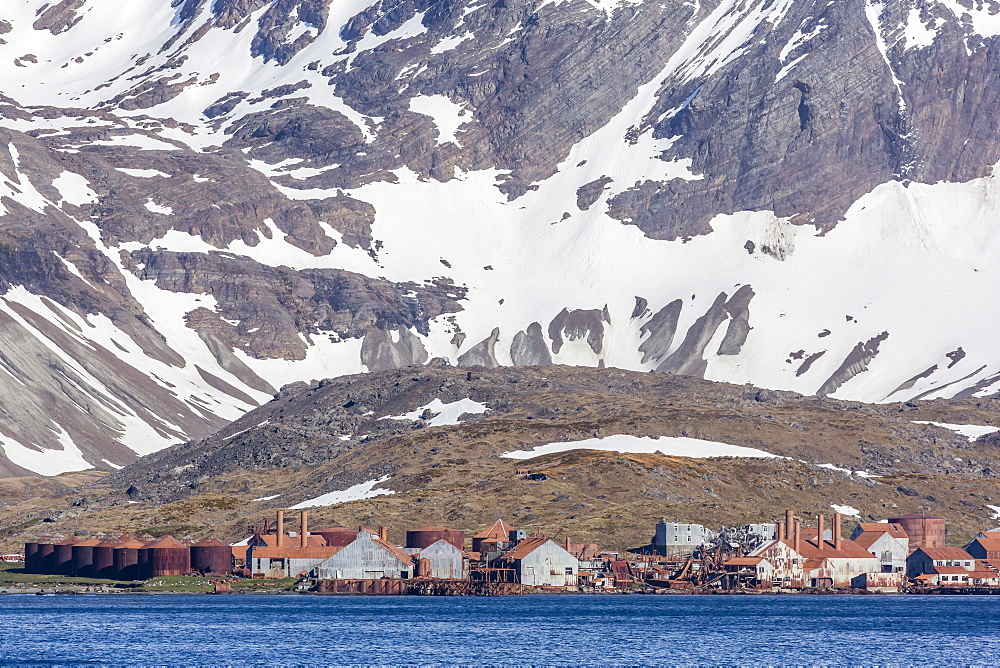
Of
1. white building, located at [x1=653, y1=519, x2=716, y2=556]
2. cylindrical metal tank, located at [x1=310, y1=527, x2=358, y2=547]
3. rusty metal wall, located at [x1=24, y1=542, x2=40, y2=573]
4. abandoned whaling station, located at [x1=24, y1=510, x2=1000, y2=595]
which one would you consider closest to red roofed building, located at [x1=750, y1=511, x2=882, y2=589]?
abandoned whaling station, located at [x1=24, y1=510, x2=1000, y2=595]

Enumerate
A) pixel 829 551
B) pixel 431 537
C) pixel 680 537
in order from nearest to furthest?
pixel 829 551 → pixel 431 537 → pixel 680 537

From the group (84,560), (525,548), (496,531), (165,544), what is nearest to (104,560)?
(84,560)

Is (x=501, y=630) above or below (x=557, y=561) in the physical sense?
below

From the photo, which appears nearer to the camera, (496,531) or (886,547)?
(886,547)

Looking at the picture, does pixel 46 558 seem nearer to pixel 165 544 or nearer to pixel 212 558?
pixel 165 544

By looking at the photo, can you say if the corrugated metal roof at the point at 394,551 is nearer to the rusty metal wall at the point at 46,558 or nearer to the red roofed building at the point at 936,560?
the rusty metal wall at the point at 46,558

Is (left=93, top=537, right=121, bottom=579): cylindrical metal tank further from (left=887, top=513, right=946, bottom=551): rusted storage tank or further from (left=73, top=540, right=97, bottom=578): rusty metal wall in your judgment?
(left=887, top=513, right=946, bottom=551): rusted storage tank

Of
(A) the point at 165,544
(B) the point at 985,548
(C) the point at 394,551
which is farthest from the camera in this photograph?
(A) the point at 165,544

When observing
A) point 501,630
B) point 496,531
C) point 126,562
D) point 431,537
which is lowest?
point 501,630
